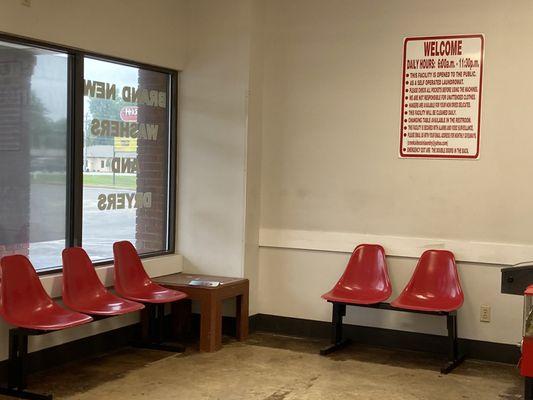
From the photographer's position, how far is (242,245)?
21.1 ft

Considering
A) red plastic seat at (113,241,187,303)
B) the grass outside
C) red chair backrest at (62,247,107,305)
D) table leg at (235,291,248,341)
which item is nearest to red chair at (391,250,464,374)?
table leg at (235,291,248,341)

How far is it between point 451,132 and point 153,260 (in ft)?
9.04

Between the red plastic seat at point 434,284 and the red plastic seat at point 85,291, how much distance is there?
2105 mm

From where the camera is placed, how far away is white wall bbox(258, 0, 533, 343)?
5.72 meters

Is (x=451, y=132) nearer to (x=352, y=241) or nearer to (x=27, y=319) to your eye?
(x=352, y=241)

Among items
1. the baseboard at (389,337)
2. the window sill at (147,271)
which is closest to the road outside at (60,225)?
the window sill at (147,271)

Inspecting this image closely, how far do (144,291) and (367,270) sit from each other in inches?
73.5

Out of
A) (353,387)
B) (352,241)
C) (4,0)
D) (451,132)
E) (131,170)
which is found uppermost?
(4,0)

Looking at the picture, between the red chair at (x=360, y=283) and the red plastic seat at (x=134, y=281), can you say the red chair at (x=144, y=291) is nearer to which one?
the red plastic seat at (x=134, y=281)

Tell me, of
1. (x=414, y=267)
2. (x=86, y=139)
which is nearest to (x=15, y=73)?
(x=86, y=139)

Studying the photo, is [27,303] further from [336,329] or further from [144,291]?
[336,329]

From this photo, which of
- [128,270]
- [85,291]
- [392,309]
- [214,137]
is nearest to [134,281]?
[128,270]

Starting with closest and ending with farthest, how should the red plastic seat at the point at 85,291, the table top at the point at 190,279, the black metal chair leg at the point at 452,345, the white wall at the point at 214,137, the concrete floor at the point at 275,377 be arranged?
the concrete floor at the point at 275,377, the red plastic seat at the point at 85,291, the black metal chair leg at the point at 452,345, the table top at the point at 190,279, the white wall at the point at 214,137

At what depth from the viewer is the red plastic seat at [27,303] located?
4668mm
